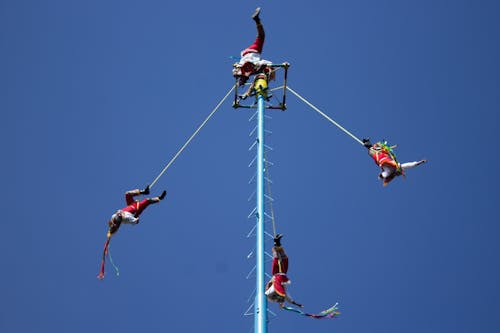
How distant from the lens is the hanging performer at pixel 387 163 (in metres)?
11.0

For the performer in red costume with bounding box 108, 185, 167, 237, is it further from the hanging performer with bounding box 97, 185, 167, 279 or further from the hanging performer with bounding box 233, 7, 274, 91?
the hanging performer with bounding box 233, 7, 274, 91

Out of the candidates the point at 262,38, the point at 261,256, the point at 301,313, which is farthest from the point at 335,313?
the point at 262,38

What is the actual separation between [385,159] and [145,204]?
179 inches

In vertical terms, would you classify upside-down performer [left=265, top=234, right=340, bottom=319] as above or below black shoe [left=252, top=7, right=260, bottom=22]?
below

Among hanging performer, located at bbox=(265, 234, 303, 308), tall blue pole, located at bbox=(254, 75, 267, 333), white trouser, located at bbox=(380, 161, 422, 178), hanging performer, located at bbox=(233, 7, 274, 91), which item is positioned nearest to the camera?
tall blue pole, located at bbox=(254, 75, 267, 333)

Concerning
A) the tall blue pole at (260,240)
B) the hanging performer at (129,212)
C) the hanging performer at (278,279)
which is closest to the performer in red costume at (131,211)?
the hanging performer at (129,212)

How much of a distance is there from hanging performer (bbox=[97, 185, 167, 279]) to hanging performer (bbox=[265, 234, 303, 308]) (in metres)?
2.70

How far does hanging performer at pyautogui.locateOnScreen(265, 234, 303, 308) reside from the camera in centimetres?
1075

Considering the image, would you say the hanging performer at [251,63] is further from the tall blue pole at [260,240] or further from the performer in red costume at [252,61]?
the tall blue pole at [260,240]

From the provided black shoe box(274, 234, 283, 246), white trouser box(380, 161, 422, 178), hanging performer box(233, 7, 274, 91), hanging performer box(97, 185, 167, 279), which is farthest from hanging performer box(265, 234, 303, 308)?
hanging performer box(233, 7, 274, 91)

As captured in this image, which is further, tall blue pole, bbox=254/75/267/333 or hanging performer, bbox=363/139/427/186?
hanging performer, bbox=363/139/427/186

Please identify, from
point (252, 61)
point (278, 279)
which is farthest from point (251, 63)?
point (278, 279)

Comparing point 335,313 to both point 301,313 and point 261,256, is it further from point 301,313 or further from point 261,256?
point 261,256

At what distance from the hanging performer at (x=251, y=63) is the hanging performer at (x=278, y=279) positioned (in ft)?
12.3
